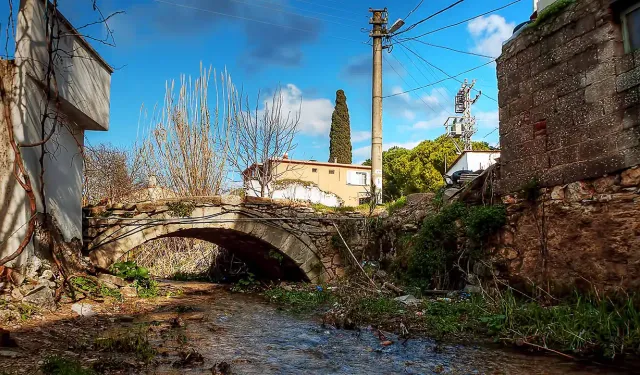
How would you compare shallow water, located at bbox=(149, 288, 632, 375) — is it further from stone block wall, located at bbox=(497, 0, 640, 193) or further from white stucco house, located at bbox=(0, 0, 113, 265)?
white stucco house, located at bbox=(0, 0, 113, 265)

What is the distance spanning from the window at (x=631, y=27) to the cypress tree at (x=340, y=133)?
2235cm

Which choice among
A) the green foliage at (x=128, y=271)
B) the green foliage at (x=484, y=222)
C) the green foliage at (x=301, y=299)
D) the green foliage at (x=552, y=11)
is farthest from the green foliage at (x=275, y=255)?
the green foliage at (x=552, y=11)

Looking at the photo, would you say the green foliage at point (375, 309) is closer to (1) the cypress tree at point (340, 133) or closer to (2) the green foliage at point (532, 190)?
(2) the green foliage at point (532, 190)

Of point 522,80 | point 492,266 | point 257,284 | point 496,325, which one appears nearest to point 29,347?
point 496,325

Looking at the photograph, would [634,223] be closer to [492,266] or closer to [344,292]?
[492,266]

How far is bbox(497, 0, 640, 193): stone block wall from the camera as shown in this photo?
13.1 ft

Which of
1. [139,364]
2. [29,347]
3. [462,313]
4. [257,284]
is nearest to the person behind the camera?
[139,364]

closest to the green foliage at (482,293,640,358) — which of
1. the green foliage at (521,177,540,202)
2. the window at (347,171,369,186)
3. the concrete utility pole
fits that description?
the green foliage at (521,177,540,202)

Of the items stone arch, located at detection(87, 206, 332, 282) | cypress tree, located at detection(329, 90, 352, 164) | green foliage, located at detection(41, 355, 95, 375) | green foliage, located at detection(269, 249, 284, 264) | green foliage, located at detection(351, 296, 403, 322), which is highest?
cypress tree, located at detection(329, 90, 352, 164)

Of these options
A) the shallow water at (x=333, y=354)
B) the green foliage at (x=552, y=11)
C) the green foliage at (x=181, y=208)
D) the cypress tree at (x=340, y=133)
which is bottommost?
the shallow water at (x=333, y=354)

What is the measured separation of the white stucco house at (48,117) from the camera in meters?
4.95

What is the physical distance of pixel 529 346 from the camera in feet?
12.3

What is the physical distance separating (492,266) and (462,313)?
86 centimetres

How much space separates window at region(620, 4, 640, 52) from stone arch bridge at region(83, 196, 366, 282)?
545 centimetres
